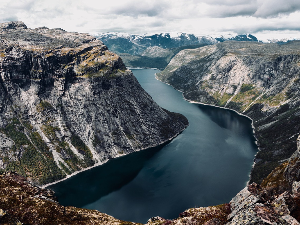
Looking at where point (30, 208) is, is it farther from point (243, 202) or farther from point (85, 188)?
point (85, 188)

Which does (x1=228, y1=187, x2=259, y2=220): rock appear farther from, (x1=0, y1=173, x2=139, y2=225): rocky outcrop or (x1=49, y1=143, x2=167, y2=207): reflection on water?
(x1=49, y1=143, x2=167, y2=207): reflection on water

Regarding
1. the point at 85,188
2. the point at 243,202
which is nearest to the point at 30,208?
the point at 243,202

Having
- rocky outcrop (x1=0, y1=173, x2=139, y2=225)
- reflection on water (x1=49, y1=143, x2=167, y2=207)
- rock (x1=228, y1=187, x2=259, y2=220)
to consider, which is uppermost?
rock (x1=228, y1=187, x2=259, y2=220)

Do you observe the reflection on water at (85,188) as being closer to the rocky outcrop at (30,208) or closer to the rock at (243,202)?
the rocky outcrop at (30,208)

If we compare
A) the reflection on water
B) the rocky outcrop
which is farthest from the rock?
the reflection on water

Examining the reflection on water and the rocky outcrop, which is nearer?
the rocky outcrop

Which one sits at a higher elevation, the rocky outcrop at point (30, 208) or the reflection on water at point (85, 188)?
the rocky outcrop at point (30, 208)

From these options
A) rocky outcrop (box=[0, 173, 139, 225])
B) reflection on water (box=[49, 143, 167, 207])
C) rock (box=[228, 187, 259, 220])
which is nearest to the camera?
rock (box=[228, 187, 259, 220])

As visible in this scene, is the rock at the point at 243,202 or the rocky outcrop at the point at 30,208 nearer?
the rock at the point at 243,202

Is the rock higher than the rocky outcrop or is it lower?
higher

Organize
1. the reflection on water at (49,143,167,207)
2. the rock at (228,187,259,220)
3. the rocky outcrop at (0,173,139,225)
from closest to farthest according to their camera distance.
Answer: the rock at (228,187,259,220), the rocky outcrop at (0,173,139,225), the reflection on water at (49,143,167,207)

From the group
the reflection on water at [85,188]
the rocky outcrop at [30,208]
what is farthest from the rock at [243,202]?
the reflection on water at [85,188]

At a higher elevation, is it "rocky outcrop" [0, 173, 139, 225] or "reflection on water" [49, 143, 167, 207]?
"rocky outcrop" [0, 173, 139, 225]
